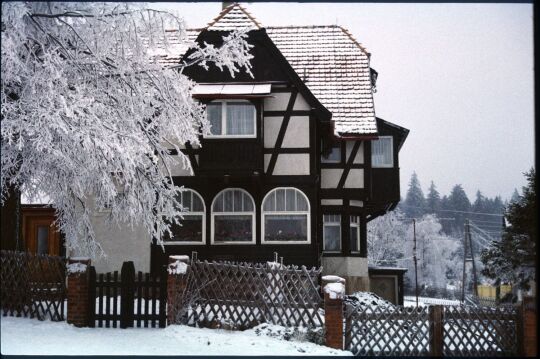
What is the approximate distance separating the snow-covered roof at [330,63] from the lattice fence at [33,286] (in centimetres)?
828

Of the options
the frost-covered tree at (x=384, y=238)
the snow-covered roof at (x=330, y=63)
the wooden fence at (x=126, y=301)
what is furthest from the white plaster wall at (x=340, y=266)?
the frost-covered tree at (x=384, y=238)

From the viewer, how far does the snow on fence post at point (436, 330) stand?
9.98 m

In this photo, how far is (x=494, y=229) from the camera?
29.9 metres

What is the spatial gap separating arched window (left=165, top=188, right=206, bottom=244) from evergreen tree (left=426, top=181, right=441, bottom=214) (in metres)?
31.1

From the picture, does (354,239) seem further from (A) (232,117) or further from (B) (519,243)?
(B) (519,243)

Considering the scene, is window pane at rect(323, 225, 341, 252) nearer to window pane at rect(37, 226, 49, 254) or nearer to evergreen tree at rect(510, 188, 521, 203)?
evergreen tree at rect(510, 188, 521, 203)

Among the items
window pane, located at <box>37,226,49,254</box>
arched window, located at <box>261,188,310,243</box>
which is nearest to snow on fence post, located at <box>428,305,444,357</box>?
arched window, located at <box>261,188,310,243</box>

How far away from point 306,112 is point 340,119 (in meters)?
1.87

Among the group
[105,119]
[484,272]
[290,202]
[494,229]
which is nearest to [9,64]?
[105,119]

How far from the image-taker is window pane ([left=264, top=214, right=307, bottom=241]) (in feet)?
54.0

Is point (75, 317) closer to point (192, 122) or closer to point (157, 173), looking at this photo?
point (157, 173)

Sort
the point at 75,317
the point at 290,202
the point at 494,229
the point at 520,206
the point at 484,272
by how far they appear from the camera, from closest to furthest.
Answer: the point at 75,317, the point at 520,206, the point at 484,272, the point at 290,202, the point at 494,229

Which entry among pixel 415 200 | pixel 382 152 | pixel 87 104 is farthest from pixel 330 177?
pixel 415 200

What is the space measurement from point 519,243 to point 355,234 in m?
7.35
